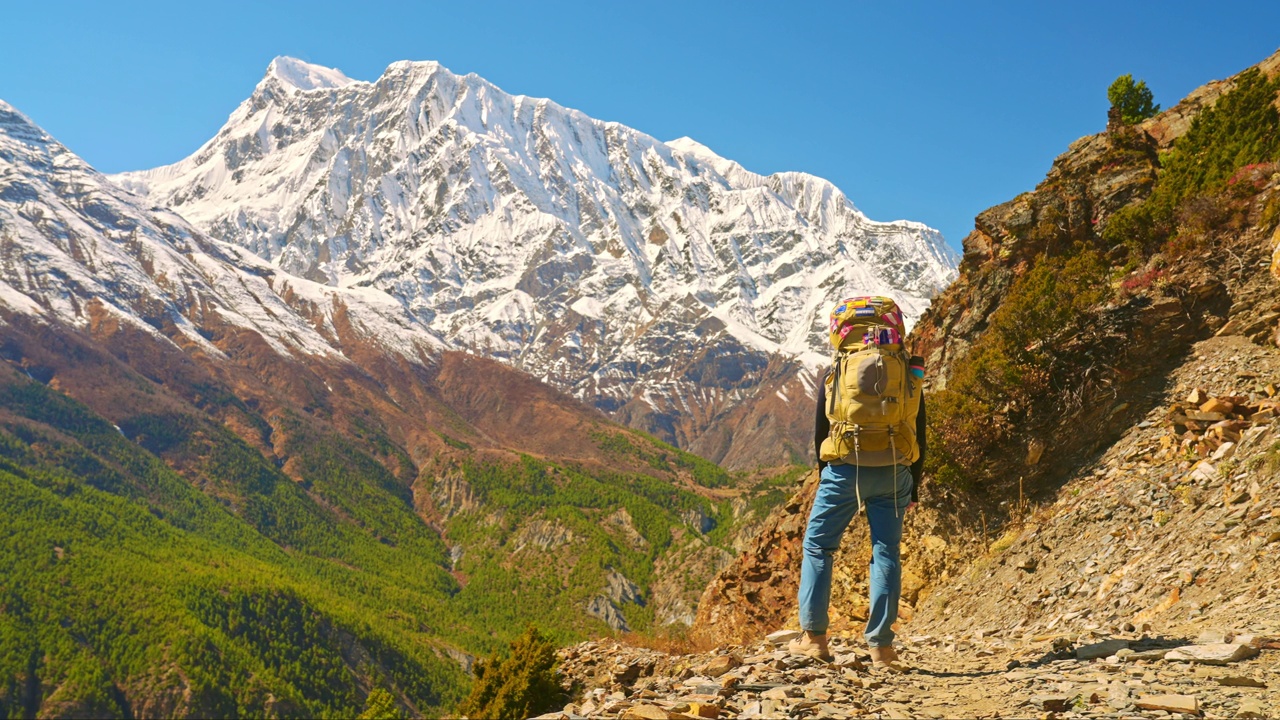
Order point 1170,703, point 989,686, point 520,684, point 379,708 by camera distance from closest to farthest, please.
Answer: point 1170,703 → point 989,686 → point 520,684 → point 379,708

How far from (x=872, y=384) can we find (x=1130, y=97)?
96.4 ft

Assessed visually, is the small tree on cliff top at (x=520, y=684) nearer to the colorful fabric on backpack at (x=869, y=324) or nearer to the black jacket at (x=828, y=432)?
the black jacket at (x=828, y=432)

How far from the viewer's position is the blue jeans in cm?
938

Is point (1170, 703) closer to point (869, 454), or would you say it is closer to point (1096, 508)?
point (869, 454)

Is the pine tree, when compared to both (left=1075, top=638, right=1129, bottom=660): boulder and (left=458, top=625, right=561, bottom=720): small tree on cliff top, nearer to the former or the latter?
(left=458, top=625, right=561, bottom=720): small tree on cliff top

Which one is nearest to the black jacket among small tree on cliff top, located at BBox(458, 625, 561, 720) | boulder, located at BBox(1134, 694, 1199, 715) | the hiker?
the hiker

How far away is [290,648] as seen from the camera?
176 metres

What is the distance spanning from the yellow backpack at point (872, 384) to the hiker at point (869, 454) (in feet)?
0.03

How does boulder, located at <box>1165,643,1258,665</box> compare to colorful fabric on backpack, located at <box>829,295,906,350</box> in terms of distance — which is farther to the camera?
colorful fabric on backpack, located at <box>829,295,906,350</box>

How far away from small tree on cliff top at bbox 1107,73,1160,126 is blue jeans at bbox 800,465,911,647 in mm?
27985

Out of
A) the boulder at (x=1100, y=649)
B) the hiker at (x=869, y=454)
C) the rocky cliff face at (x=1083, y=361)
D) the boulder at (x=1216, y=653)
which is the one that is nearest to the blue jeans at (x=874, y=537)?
the hiker at (x=869, y=454)

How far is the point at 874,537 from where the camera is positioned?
9.58 meters

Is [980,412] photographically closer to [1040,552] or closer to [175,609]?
[1040,552]

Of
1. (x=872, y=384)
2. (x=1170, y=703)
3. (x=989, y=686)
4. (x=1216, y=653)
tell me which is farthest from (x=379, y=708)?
(x=1170, y=703)
